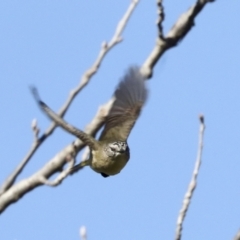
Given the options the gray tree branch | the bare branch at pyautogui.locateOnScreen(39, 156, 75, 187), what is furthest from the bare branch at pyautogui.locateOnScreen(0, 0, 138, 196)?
the bare branch at pyautogui.locateOnScreen(39, 156, 75, 187)

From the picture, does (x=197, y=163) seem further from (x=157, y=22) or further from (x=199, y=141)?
(x=157, y=22)

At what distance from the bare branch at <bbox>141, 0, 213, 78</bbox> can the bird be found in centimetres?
137

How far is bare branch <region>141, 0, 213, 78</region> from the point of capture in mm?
4414

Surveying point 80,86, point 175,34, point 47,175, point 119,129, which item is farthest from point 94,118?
point 119,129

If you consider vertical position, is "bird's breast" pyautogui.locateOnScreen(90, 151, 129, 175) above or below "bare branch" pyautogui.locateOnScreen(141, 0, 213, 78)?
above

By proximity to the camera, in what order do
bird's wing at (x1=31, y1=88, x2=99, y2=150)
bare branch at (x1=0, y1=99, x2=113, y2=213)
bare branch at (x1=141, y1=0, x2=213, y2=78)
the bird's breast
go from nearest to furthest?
bare branch at (x1=141, y1=0, x2=213, y2=78), bare branch at (x1=0, y1=99, x2=113, y2=213), bird's wing at (x1=31, y1=88, x2=99, y2=150), the bird's breast

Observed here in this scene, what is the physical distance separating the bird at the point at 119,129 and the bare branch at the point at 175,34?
137 centimetres

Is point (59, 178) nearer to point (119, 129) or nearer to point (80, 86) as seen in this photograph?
point (80, 86)

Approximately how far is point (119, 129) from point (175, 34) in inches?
90.8

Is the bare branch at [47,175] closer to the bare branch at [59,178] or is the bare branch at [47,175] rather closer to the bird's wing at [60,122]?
the bare branch at [59,178]

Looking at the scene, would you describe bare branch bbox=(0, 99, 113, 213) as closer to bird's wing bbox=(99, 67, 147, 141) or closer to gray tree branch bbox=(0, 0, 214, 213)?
gray tree branch bbox=(0, 0, 214, 213)

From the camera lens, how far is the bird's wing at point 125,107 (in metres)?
6.01

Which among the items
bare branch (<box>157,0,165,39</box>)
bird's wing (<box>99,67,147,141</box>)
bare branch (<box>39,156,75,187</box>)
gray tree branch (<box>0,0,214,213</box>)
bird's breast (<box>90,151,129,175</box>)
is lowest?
bare branch (<box>39,156,75,187</box>)

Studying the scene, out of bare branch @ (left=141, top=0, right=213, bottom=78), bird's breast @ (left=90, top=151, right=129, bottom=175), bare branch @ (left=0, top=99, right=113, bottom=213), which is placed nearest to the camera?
bare branch @ (left=141, top=0, right=213, bottom=78)
